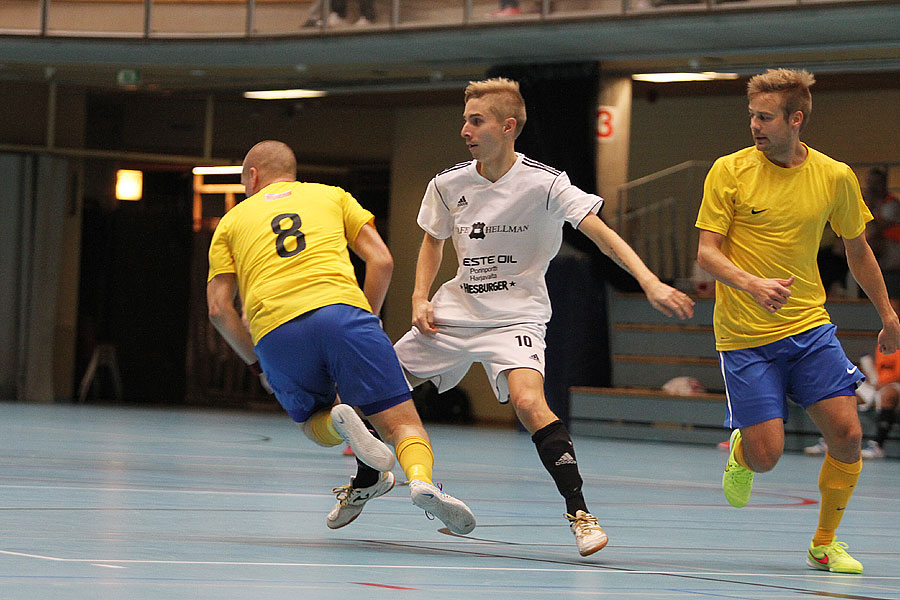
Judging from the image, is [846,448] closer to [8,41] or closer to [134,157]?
[8,41]

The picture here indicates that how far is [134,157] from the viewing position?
1895cm

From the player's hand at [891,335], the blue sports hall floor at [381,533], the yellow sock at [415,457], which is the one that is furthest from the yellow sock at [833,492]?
the yellow sock at [415,457]

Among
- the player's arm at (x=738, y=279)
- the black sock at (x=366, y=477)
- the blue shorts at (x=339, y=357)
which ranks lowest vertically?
the black sock at (x=366, y=477)

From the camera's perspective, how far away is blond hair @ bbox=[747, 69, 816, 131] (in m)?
4.79

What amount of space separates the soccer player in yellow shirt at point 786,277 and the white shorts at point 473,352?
72 cm

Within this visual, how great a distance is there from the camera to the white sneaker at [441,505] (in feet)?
14.2

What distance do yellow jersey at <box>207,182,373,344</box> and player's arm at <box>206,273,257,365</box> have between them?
0.04 meters

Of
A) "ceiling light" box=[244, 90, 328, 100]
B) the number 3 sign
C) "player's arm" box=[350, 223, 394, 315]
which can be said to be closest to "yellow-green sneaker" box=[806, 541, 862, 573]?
"player's arm" box=[350, 223, 394, 315]

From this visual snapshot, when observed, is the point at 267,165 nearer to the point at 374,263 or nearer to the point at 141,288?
the point at 374,263

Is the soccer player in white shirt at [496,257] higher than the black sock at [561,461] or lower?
higher

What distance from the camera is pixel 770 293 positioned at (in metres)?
4.45

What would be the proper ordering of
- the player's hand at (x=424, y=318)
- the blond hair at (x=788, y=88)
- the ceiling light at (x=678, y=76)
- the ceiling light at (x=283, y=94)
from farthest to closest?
the ceiling light at (x=283, y=94), the ceiling light at (x=678, y=76), the player's hand at (x=424, y=318), the blond hair at (x=788, y=88)

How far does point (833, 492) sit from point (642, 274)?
3.81ft

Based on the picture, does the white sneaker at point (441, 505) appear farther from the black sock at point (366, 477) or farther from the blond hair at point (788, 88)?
the blond hair at point (788, 88)
